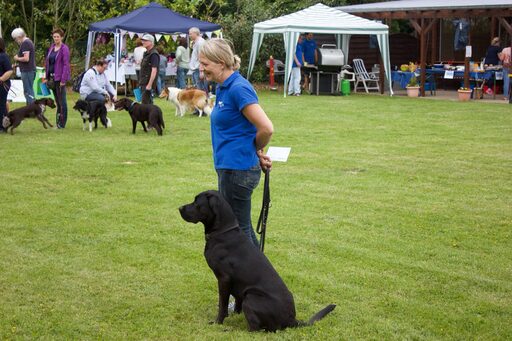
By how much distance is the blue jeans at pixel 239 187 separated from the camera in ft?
16.2

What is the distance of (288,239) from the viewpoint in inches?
277

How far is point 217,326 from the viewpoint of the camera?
193 inches

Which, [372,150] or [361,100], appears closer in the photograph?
[372,150]

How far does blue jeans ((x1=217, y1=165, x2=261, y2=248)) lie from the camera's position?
494cm

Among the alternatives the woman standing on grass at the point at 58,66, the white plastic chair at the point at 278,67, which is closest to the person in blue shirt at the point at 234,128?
the woman standing on grass at the point at 58,66

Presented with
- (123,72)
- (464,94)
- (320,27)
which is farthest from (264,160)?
(123,72)

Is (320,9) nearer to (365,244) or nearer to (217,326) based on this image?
(365,244)

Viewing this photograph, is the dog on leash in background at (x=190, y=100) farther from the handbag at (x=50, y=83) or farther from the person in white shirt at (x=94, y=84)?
the handbag at (x=50, y=83)

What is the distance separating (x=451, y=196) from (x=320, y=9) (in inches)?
640

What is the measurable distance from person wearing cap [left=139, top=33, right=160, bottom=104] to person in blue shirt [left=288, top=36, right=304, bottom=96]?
9.46 metres

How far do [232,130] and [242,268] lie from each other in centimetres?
87

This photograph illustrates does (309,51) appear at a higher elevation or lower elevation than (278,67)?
higher

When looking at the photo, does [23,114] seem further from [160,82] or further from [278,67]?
[278,67]

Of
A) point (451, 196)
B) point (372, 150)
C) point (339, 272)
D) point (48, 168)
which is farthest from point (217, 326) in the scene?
point (372, 150)
